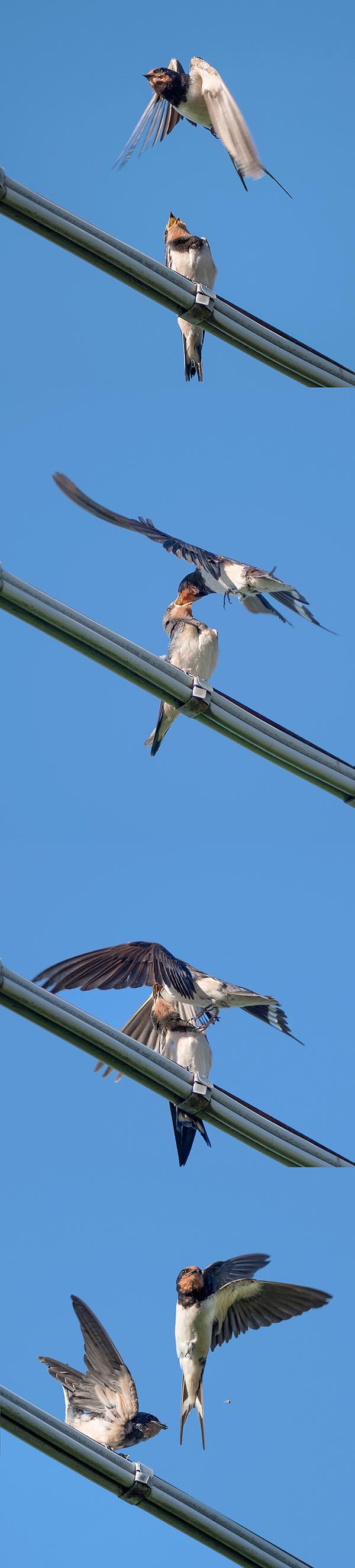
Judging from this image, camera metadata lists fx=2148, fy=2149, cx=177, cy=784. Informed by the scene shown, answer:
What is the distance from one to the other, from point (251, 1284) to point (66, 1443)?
3.18 metres

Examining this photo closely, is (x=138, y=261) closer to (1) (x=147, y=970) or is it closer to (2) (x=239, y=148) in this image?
(2) (x=239, y=148)

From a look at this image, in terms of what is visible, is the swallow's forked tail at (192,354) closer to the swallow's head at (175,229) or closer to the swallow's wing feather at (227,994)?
the swallow's head at (175,229)

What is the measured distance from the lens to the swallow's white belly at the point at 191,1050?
31.2 ft

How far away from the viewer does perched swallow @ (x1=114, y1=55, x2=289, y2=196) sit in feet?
32.6

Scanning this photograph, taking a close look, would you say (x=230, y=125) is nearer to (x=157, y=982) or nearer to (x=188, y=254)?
(x=188, y=254)

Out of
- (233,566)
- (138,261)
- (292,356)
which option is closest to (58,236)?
(138,261)

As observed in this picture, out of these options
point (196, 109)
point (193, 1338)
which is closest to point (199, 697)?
point (193, 1338)

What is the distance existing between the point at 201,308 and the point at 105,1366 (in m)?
4.53

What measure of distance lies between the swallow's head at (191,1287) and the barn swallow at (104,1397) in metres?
0.38

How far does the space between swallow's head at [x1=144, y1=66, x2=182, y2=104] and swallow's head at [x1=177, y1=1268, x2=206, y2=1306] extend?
5658 millimetres

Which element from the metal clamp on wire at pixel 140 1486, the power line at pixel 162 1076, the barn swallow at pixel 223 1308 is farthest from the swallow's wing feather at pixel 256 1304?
the metal clamp on wire at pixel 140 1486

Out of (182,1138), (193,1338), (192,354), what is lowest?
(193,1338)

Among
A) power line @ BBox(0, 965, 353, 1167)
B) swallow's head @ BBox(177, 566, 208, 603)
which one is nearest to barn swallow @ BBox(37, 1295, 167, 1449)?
→ power line @ BBox(0, 965, 353, 1167)

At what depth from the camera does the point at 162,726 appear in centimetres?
1026
